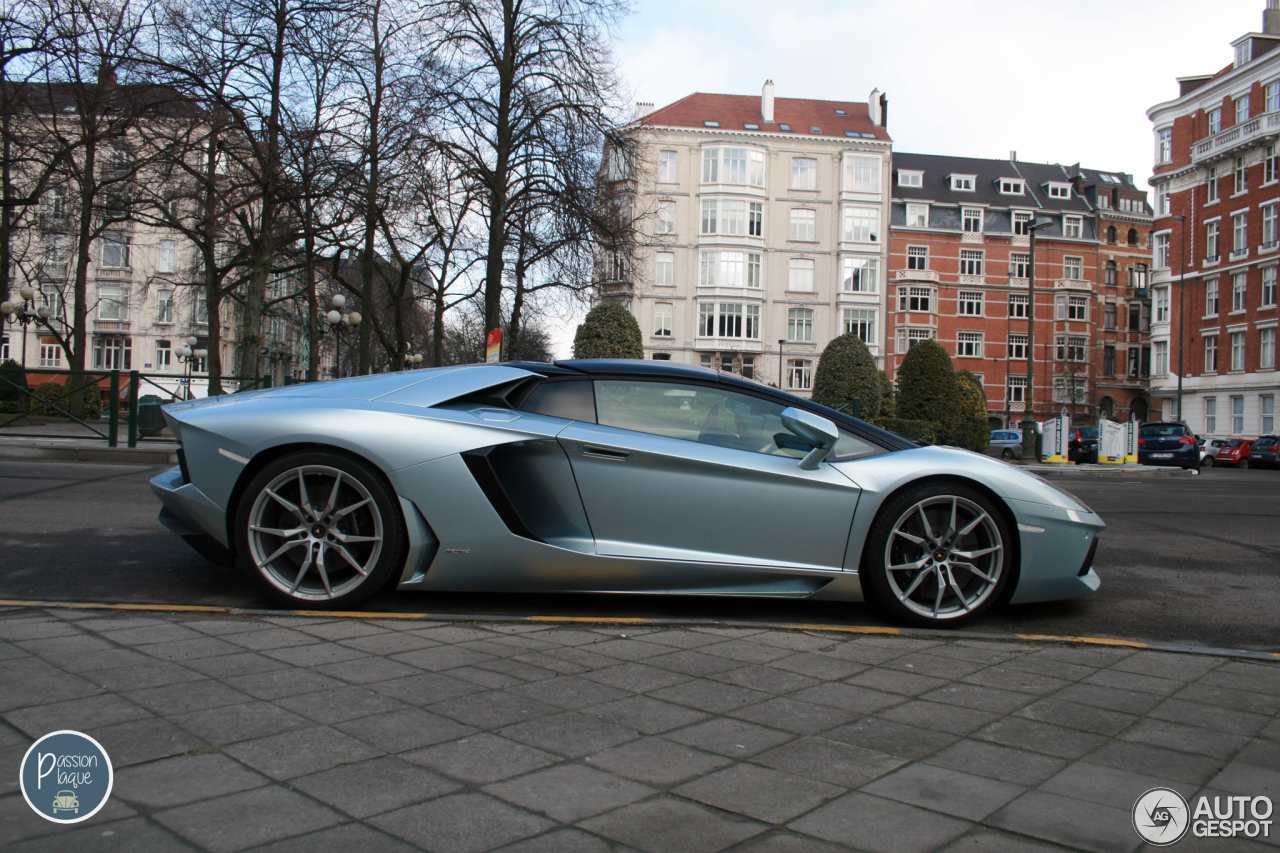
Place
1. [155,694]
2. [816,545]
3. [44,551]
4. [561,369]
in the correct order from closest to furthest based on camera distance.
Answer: [155,694] < [816,545] < [561,369] < [44,551]

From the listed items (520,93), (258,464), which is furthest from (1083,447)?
(258,464)

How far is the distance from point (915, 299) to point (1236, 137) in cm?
2247

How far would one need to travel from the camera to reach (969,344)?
6900 cm

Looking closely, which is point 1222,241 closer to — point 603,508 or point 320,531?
point 603,508

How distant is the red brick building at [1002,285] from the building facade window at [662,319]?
20292mm

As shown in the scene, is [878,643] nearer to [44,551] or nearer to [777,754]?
[777,754]

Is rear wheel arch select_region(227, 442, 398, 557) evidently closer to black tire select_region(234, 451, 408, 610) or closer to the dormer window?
black tire select_region(234, 451, 408, 610)

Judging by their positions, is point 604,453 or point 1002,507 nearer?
point 604,453

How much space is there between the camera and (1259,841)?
200cm

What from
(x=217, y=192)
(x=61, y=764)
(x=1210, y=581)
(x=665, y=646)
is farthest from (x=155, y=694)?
(x=217, y=192)

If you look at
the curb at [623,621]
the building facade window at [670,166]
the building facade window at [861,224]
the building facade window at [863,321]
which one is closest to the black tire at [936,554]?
the curb at [623,621]

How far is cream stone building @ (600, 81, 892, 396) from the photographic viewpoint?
182 feet

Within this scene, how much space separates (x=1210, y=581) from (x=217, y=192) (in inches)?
817

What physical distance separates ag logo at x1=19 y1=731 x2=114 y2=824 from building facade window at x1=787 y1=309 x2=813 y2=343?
184 feet
